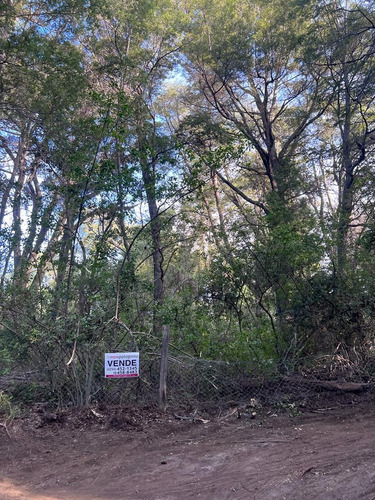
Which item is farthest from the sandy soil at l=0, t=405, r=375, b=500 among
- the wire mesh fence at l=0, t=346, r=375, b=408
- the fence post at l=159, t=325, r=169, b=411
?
the wire mesh fence at l=0, t=346, r=375, b=408

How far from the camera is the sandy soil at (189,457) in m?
4.52

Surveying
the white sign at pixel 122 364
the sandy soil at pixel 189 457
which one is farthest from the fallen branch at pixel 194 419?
the white sign at pixel 122 364

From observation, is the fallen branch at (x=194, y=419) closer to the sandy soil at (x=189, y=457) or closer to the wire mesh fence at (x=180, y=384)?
the sandy soil at (x=189, y=457)

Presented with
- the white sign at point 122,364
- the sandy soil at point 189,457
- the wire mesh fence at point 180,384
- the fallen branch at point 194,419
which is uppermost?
the white sign at point 122,364

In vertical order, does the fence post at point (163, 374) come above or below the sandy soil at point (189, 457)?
above

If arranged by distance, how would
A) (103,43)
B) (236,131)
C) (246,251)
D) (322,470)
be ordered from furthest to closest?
1. (236,131)
2. (103,43)
3. (246,251)
4. (322,470)

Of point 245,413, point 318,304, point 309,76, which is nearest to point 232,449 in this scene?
point 245,413

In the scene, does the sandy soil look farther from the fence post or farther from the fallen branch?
the fence post

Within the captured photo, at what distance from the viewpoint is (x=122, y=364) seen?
7.04m

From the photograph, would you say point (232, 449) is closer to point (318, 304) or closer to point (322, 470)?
point (322, 470)

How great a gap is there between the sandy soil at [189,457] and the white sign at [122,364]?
0.60 m

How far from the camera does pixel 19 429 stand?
646 centimetres

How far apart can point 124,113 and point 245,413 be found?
5735mm

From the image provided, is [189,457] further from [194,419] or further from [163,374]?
[163,374]
